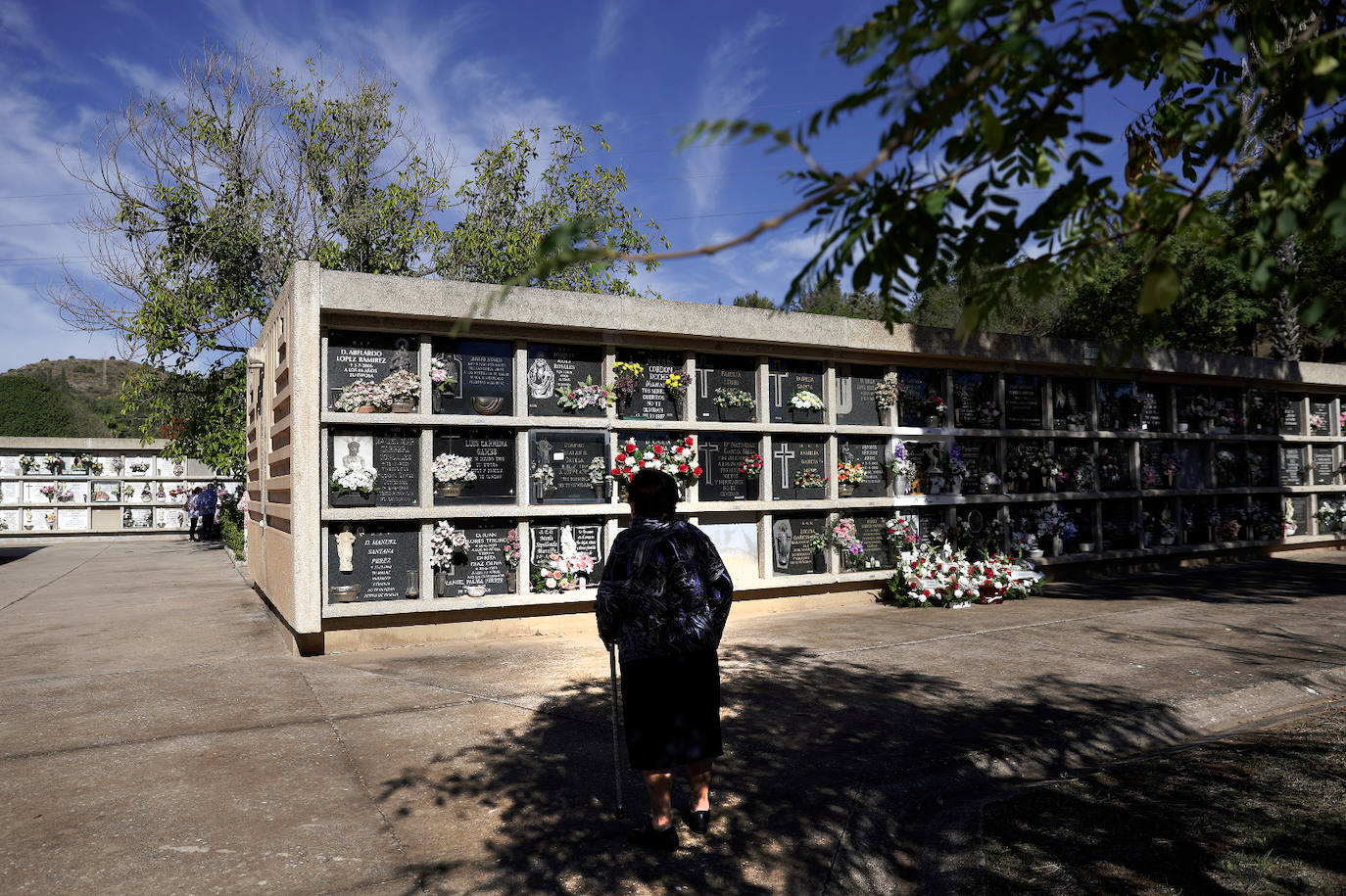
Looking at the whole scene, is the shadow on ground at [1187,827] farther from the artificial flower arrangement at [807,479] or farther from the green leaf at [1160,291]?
the artificial flower arrangement at [807,479]

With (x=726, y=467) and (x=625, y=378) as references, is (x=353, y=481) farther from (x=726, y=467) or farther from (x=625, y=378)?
(x=726, y=467)

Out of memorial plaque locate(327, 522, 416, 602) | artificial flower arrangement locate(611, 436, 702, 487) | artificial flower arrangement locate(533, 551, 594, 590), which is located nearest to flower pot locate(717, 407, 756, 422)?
artificial flower arrangement locate(611, 436, 702, 487)

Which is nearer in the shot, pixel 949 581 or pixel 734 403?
pixel 734 403

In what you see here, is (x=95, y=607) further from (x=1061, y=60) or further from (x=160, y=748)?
(x=1061, y=60)

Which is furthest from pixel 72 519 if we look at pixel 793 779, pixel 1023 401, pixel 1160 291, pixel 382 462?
pixel 1160 291

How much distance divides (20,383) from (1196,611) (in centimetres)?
5990

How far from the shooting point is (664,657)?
3.29 metres

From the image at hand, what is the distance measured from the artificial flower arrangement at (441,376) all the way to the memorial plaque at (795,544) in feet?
11.5

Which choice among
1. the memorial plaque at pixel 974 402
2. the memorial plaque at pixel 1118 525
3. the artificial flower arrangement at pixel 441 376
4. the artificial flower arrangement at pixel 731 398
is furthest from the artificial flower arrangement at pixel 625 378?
the memorial plaque at pixel 1118 525

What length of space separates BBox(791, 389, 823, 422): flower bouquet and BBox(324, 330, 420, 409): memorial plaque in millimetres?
3797

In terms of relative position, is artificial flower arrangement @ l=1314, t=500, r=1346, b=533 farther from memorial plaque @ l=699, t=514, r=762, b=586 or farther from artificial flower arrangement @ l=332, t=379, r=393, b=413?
artificial flower arrangement @ l=332, t=379, r=393, b=413

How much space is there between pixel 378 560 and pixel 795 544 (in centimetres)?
410

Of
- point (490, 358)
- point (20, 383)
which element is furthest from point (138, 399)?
point (20, 383)

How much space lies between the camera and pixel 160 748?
14.1 ft
